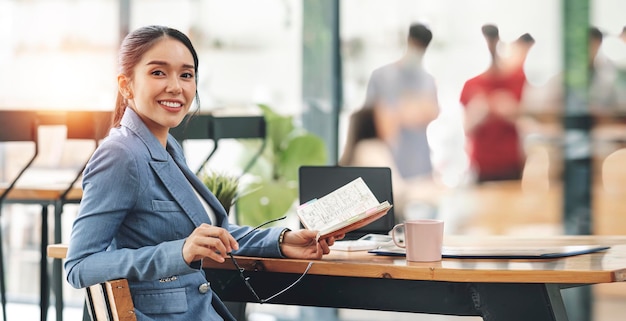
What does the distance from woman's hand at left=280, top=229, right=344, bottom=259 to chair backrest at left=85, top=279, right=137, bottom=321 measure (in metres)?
0.51

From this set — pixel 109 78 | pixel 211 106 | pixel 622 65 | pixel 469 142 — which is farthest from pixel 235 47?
pixel 622 65

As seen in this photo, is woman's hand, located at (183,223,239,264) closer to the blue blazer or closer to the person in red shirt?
the blue blazer

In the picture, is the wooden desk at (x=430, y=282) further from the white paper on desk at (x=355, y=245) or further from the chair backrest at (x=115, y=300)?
the chair backrest at (x=115, y=300)

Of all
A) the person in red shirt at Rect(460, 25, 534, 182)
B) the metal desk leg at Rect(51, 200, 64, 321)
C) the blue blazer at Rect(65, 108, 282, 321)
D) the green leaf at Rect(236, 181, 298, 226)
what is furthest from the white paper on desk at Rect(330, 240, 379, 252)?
the person in red shirt at Rect(460, 25, 534, 182)

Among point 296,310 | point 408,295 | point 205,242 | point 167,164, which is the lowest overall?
point 296,310

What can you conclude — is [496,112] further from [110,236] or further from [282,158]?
[110,236]

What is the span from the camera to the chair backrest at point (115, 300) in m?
2.01

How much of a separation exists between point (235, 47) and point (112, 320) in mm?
3565

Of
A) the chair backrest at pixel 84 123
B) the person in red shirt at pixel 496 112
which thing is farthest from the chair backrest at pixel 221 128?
the person in red shirt at pixel 496 112

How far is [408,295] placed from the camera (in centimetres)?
236

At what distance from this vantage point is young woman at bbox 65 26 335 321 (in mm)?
2074

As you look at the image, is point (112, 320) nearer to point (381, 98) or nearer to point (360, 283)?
point (360, 283)

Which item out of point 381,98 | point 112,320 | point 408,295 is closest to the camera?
point 112,320

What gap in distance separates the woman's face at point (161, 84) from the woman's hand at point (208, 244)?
1.21ft
